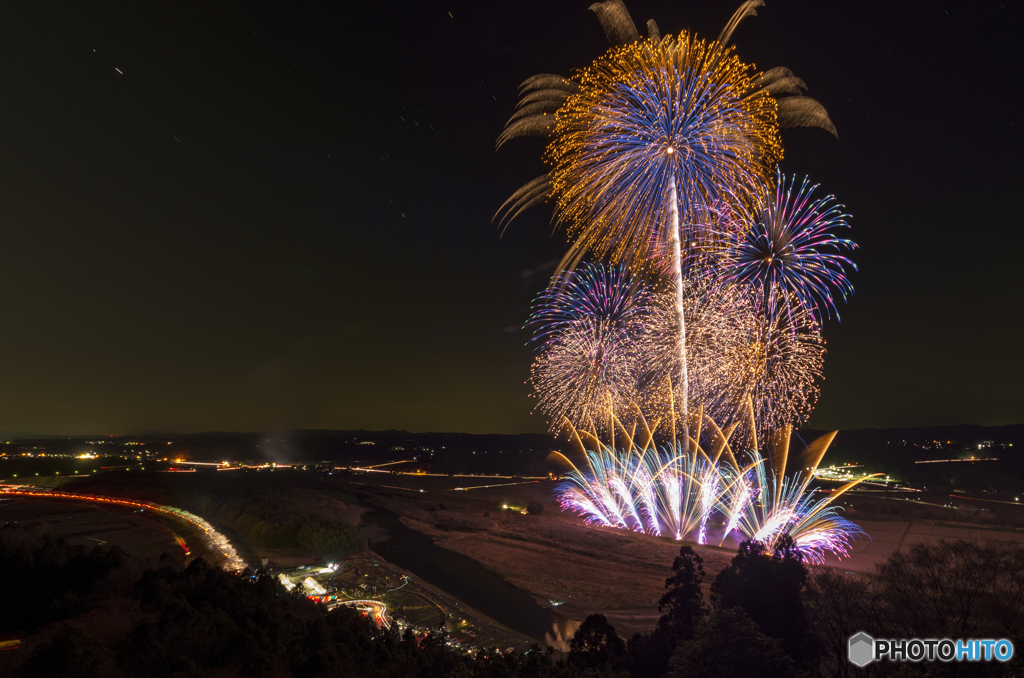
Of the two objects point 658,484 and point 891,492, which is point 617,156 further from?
point 891,492

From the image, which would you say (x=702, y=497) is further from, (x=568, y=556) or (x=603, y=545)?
(x=568, y=556)

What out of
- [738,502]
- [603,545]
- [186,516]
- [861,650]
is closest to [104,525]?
[186,516]

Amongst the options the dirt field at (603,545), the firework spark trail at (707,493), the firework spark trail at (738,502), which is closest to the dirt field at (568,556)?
the dirt field at (603,545)

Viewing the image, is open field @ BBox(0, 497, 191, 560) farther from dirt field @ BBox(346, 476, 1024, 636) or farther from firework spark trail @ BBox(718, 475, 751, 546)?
firework spark trail @ BBox(718, 475, 751, 546)

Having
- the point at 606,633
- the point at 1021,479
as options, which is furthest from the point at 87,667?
the point at 1021,479

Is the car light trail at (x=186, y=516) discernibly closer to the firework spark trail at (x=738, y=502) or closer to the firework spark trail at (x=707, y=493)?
the firework spark trail at (x=707, y=493)

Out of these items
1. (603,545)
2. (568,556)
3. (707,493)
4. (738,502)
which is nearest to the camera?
(568,556)

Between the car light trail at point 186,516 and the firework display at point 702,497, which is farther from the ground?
the firework display at point 702,497

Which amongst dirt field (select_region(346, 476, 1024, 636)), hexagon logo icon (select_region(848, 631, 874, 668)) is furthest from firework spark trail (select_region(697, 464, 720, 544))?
hexagon logo icon (select_region(848, 631, 874, 668))
